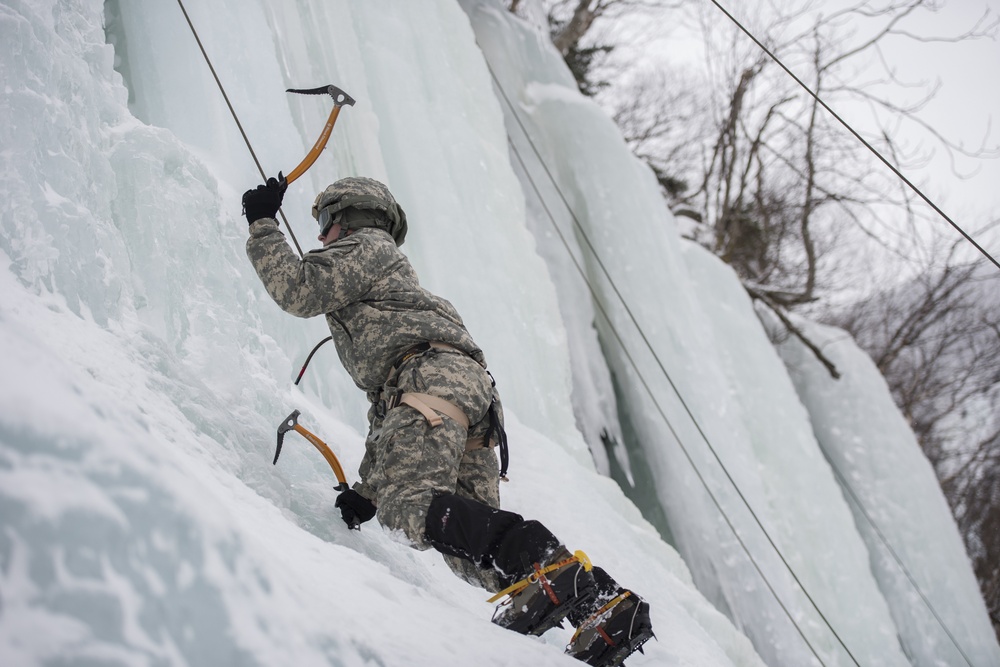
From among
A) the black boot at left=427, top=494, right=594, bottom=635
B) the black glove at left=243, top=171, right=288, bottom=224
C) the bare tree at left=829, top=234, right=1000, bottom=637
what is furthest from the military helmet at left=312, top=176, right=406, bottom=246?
the bare tree at left=829, top=234, right=1000, bottom=637

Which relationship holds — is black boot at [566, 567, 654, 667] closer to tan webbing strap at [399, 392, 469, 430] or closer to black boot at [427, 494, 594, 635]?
black boot at [427, 494, 594, 635]

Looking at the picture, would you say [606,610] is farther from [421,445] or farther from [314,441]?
[314,441]

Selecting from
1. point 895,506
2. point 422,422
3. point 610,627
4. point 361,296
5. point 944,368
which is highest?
point 944,368

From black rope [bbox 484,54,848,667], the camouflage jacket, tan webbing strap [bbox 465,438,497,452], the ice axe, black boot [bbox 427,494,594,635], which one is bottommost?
the ice axe

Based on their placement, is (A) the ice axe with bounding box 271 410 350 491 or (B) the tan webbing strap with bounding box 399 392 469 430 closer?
(B) the tan webbing strap with bounding box 399 392 469 430

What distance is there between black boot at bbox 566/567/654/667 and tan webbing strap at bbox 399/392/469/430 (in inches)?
17.2

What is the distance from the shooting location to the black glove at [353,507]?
1.75m

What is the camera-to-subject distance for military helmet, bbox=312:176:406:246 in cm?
188

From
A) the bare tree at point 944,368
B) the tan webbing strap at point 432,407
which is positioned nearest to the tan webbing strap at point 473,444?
the tan webbing strap at point 432,407

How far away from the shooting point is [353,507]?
1.76 m

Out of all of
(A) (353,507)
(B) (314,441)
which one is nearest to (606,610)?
(A) (353,507)

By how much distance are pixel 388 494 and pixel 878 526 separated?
20.4 ft

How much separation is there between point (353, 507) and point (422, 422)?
0.94ft

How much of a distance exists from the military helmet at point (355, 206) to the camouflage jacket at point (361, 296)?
70 mm
